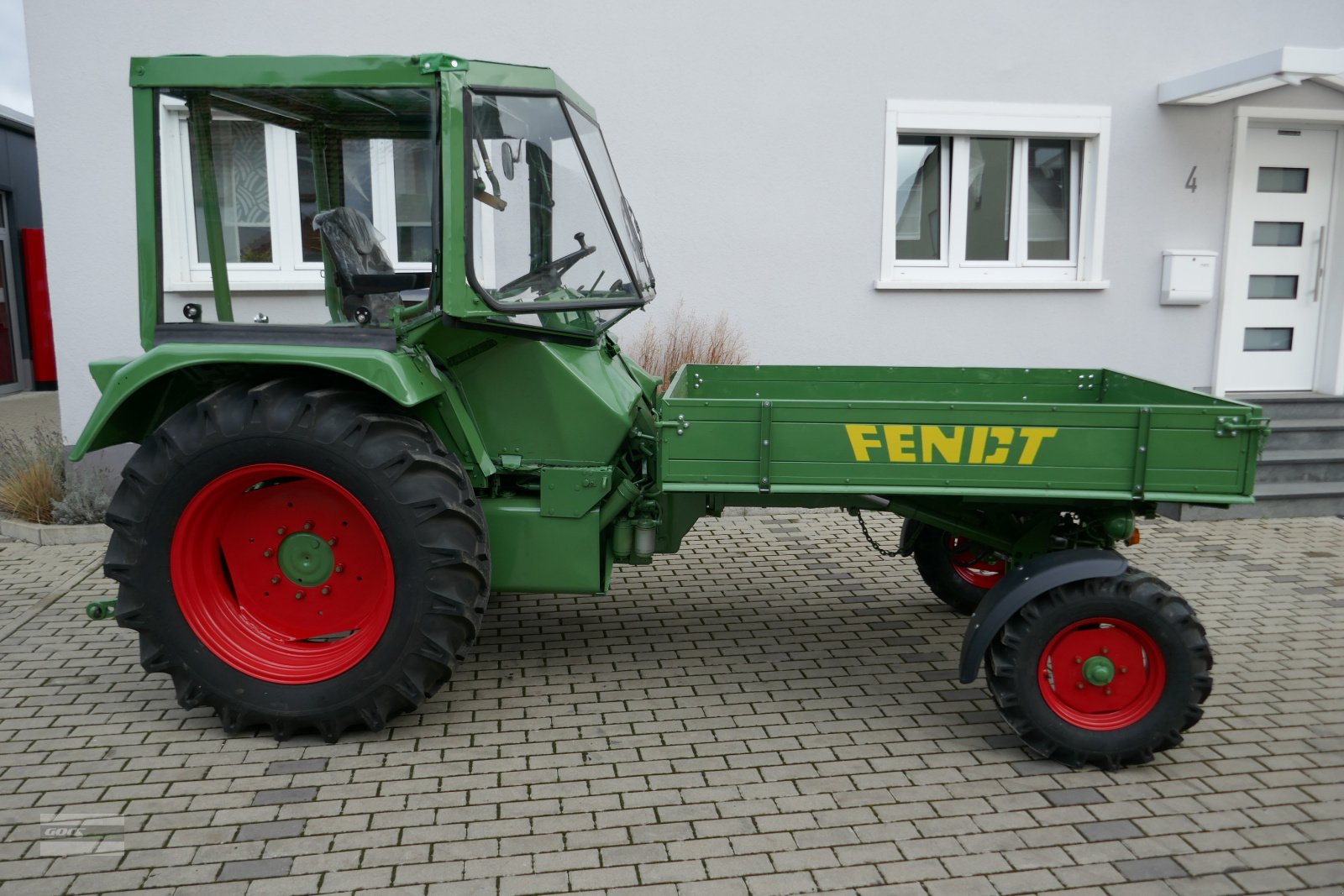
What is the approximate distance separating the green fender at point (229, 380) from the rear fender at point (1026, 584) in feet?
6.06

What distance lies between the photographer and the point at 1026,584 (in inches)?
145

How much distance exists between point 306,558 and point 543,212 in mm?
1539

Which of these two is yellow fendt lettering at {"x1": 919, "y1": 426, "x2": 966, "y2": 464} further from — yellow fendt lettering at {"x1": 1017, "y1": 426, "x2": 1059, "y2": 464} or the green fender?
the green fender

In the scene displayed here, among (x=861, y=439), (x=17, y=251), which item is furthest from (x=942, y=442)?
(x=17, y=251)

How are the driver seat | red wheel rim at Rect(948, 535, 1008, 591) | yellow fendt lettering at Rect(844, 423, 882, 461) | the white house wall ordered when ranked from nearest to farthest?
yellow fendt lettering at Rect(844, 423, 882, 461)
the driver seat
red wheel rim at Rect(948, 535, 1008, 591)
the white house wall

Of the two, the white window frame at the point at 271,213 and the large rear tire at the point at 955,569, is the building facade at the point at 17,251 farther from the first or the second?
the large rear tire at the point at 955,569

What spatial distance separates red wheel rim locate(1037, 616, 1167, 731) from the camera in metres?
3.66

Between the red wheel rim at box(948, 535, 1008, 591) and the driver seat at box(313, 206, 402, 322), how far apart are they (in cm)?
291

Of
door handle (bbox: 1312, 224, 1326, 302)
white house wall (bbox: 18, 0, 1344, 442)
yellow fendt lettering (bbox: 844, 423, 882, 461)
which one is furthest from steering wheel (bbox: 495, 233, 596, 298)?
door handle (bbox: 1312, 224, 1326, 302)

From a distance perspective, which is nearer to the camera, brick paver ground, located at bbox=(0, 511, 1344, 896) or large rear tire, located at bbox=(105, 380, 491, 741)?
brick paver ground, located at bbox=(0, 511, 1344, 896)

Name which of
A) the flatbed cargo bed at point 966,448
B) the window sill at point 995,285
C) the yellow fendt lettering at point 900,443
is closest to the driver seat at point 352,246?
the flatbed cargo bed at point 966,448

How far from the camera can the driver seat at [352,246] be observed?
4086 mm

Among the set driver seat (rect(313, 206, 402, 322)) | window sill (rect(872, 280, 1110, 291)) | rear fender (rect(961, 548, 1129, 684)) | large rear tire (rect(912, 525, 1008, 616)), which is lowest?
large rear tire (rect(912, 525, 1008, 616))

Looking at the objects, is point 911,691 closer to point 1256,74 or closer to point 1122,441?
point 1122,441
